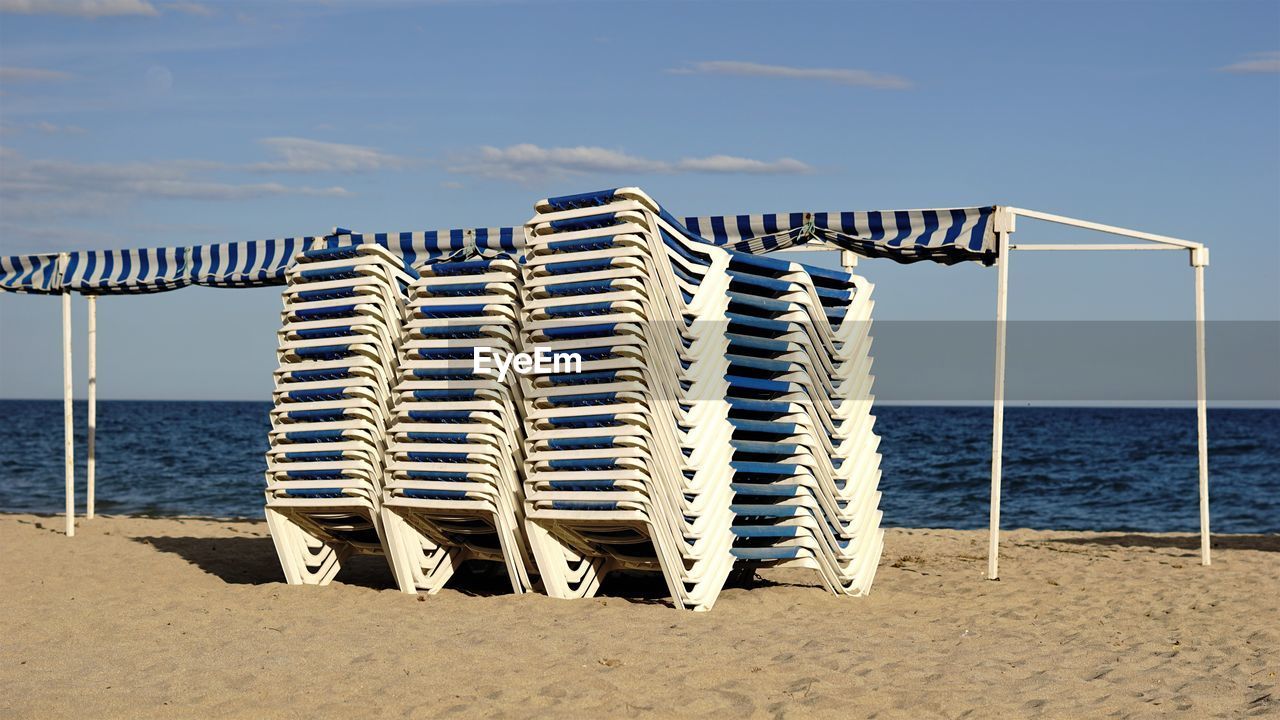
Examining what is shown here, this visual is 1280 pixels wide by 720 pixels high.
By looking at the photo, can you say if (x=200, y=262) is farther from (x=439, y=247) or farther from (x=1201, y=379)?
(x=1201, y=379)

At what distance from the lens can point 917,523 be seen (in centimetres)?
2109

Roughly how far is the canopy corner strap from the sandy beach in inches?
52.3

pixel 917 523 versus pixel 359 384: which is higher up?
pixel 359 384

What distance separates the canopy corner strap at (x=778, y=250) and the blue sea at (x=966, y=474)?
27.7ft

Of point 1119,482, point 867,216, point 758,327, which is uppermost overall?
point 867,216

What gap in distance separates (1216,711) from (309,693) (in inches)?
152

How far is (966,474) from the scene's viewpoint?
1221 inches

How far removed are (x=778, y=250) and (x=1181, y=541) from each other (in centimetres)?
623

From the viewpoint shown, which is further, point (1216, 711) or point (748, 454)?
point (748, 454)

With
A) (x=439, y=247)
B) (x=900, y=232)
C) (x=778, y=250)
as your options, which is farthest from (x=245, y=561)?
(x=900, y=232)

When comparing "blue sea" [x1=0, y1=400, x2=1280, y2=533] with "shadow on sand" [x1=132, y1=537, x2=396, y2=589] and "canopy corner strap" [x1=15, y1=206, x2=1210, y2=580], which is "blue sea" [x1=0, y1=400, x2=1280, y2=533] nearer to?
"shadow on sand" [x1=132, y1=537, x2=396, y2=589]

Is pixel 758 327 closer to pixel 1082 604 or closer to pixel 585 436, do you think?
pixel 585 436

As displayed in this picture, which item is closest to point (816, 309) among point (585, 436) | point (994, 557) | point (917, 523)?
point (585, 436)

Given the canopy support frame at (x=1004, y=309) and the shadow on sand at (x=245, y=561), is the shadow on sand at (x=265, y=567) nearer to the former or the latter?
the shadow on sand at (x=245, y=561)
